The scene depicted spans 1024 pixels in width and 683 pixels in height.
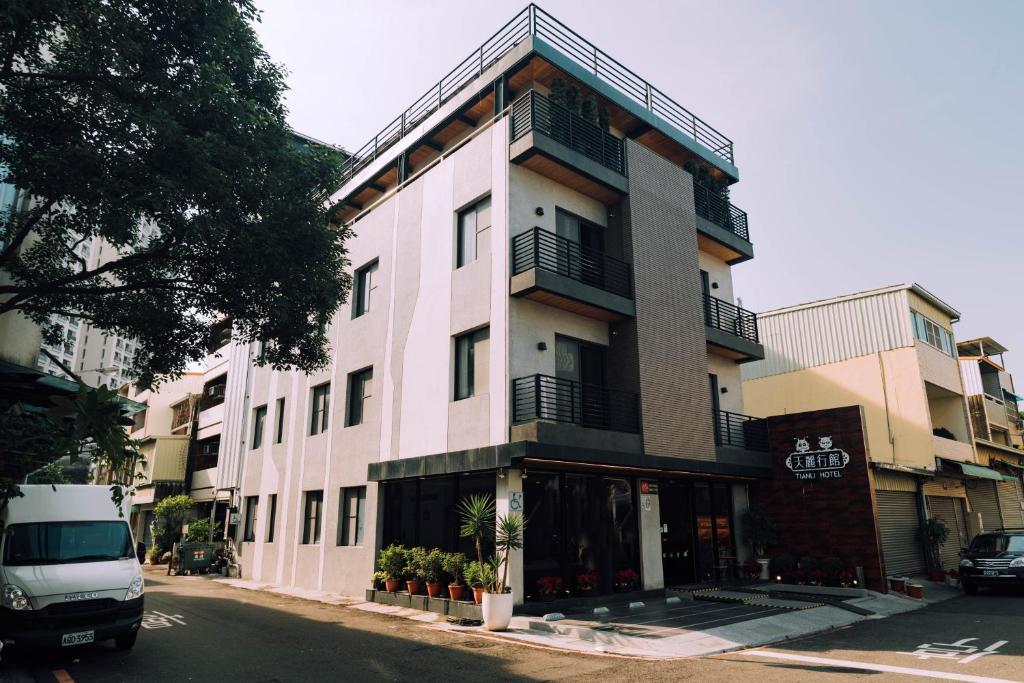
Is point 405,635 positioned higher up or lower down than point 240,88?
lower down

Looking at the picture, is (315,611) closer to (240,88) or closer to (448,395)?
(448,395)

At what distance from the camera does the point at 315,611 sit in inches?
624

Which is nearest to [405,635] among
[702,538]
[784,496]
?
[702,538]

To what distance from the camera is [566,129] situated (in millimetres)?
16891

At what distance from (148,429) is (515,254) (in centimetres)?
3897

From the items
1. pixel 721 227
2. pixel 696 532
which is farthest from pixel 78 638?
pixel 721 227

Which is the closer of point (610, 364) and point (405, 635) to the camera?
point (405, 635)

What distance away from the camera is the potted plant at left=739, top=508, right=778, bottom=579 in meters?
19.3

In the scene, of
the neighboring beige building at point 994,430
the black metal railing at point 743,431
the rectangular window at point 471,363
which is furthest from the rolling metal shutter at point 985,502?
the rectangular window at point 471,363

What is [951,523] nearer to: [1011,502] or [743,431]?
[1011,502]

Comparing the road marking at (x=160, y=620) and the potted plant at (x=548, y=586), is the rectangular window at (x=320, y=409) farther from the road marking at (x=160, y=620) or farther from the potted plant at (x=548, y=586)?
the potted plant at (x=548, y=586)

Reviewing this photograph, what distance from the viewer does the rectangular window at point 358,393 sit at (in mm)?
19781

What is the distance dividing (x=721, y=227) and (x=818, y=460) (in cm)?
794

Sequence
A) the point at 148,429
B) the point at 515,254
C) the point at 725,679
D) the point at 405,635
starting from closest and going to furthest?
the point at 725,679 → the point at 405,635 → the point at 515,254 → the point at 148,429
